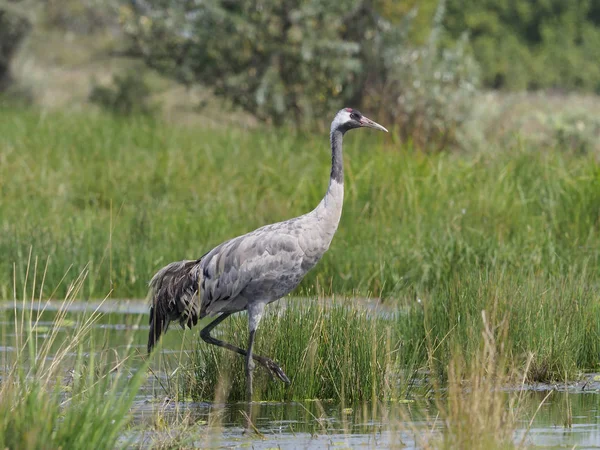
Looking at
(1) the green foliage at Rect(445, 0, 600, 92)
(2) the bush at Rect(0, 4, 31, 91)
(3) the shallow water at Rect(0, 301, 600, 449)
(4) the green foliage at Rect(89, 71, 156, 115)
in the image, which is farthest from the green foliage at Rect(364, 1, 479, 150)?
(1) the green foliage at Rect(445, 0, 600, 92)

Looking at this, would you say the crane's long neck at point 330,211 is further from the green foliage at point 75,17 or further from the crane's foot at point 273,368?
the green foliage at point 75,17

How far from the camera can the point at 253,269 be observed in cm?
784

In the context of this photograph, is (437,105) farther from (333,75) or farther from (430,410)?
(430,410)

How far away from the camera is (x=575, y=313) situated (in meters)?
7.91

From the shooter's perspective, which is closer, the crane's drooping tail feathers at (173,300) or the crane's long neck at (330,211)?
the crane's long neck at (330,211)

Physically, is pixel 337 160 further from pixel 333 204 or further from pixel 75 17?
pixel 75 17

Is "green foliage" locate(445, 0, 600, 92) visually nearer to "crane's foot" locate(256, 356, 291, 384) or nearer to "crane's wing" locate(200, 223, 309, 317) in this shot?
"crane's wing" locate(200, 223, 309, 317)

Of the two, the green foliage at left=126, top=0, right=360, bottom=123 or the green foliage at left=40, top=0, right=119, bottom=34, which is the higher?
the green foliage at left=40, top=0, right=119, bottom=34

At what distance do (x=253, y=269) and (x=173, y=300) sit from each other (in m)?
0.61

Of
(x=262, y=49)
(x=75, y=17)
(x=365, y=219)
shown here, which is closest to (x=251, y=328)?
(x=365, y=219)

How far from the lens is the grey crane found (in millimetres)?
7801

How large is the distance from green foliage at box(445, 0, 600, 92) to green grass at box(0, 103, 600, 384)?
3176 cm

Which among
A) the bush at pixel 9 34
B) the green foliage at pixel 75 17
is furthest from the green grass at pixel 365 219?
the green foliage at pixel 75 17

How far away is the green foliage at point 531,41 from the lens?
157 ft
